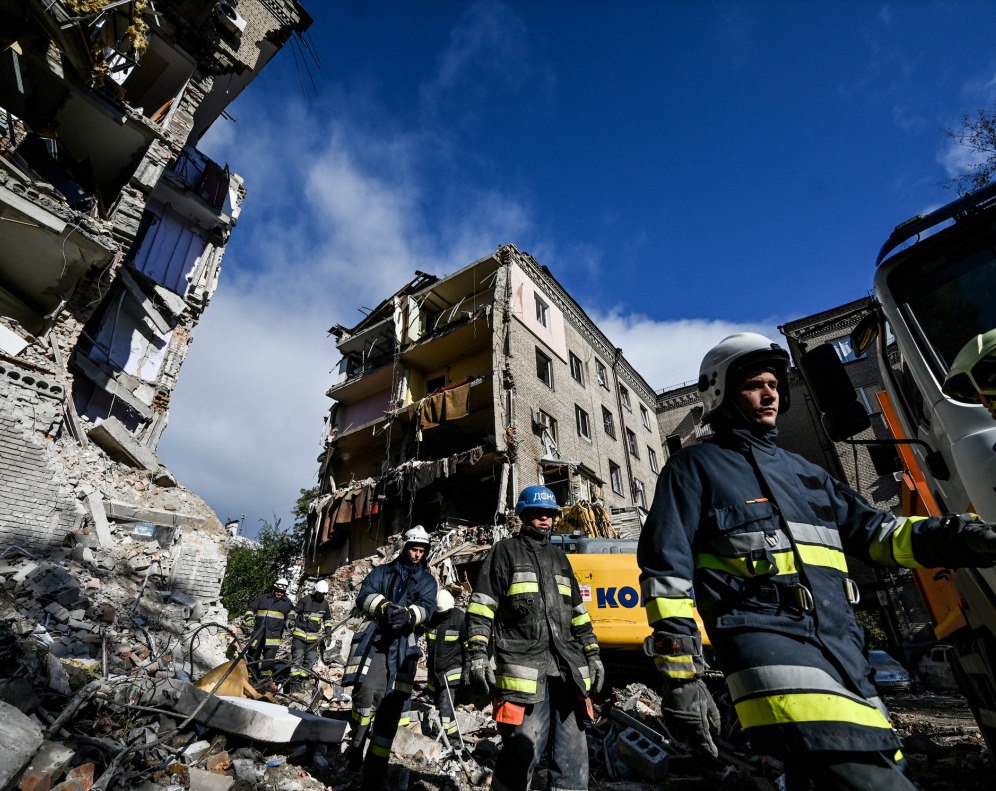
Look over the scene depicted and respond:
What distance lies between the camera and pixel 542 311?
21.7 metres

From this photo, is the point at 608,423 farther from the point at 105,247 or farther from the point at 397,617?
the point at 397,617

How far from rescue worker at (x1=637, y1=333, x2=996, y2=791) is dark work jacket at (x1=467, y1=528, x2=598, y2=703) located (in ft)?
5.27

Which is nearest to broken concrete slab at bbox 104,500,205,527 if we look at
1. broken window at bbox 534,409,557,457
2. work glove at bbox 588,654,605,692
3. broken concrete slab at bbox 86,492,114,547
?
broken concrete slab at bbox 86,492,114,547

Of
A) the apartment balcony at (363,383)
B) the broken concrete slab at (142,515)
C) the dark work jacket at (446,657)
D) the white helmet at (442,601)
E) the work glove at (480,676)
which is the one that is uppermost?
the apartment balcony at (363,383)

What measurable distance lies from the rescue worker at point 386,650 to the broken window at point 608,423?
18671 mm

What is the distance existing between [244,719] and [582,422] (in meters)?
18.3

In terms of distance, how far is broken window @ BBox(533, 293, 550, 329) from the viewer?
70.1 feet

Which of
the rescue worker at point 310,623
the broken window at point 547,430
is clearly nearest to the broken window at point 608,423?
the broken window at point 547,430

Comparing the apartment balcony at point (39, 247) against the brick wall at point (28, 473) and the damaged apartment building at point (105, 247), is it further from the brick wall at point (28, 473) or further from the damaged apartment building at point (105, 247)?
the brick wall at point (28, 473)

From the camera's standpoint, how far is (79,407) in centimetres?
1355

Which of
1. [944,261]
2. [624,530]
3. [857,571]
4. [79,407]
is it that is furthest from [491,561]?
[857,571]

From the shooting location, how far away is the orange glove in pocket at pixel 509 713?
292 cm

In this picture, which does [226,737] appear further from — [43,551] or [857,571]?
[857,571]

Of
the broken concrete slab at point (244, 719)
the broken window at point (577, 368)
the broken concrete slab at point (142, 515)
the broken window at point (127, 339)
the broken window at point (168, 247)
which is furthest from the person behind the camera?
the broken window at point (577, 368)
